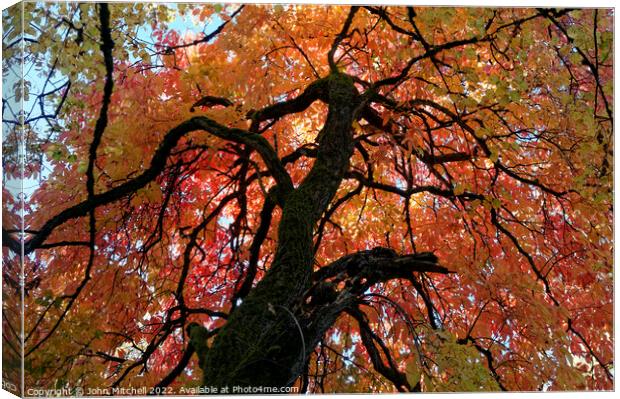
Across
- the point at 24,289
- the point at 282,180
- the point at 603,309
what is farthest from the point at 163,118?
the point at 603,309

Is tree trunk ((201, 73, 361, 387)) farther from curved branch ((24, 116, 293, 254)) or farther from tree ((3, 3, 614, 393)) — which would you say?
curved branch ((24, 116, 293, 254))

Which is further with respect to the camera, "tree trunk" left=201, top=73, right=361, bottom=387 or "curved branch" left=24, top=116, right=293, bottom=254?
"curved branch" left=24, top=116, right=293, bottom=254

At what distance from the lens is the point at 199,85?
4.15 metres

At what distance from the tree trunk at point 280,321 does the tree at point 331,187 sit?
2cm

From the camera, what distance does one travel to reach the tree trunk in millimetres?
3242

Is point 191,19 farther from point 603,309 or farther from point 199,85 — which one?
point 603,309

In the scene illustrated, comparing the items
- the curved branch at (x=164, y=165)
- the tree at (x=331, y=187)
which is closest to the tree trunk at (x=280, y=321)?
the tree at (x=331, y=187)

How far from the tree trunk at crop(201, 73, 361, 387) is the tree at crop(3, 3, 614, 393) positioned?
1.0 inches

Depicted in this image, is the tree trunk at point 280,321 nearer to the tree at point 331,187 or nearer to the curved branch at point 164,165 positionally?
the tree at point 331,187

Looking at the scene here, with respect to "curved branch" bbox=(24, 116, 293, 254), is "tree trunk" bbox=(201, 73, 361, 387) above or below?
below

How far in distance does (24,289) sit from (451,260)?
8.24 feet

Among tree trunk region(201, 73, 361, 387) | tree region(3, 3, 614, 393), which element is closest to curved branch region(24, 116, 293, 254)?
tree region(3, 3, 614, 393)

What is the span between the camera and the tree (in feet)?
12.3

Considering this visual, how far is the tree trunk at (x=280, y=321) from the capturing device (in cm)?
324
